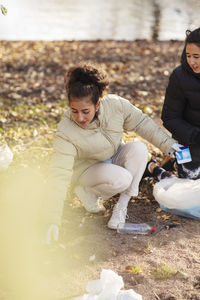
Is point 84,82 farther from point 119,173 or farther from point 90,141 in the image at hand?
point 119,173

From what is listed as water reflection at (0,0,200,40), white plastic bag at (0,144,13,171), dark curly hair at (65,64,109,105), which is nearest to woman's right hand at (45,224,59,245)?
dark curly hair at (65,64,109,105)

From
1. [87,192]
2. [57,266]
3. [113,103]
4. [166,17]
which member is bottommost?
[57,266]

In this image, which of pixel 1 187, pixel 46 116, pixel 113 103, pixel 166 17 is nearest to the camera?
pixel 113 103

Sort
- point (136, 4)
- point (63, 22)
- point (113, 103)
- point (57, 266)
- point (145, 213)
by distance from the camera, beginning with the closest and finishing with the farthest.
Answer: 1. point (57, 266)
2. point (113, 103)
3. point (145, 213)
4. point (63, 22)
5. point (136, 4)

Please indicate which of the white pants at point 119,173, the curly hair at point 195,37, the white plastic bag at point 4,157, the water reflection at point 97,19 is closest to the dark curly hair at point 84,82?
the white pants at point 119,173

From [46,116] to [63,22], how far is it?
7.41 m

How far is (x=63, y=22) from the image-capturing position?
11.6m

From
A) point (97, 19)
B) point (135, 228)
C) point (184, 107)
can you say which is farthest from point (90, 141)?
point (97, 19)

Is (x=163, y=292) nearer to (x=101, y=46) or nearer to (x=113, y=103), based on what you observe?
(x=113, y=103)

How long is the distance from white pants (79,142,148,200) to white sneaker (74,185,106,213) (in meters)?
0.04

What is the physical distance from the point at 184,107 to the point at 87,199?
109cm

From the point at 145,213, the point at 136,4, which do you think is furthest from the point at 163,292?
the point at 136,4

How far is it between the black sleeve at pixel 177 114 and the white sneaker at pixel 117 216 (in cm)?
77

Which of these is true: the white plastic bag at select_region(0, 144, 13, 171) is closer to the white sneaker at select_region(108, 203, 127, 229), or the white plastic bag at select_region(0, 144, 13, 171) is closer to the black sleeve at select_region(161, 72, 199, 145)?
the white sneaker at select_region(108, 203, 127, 229)
